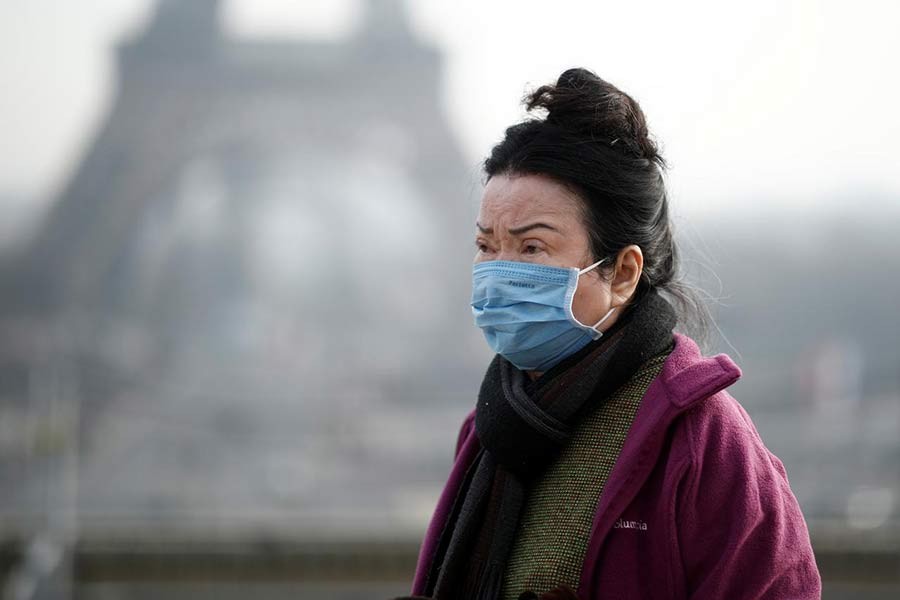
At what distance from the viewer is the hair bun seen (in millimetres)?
1974

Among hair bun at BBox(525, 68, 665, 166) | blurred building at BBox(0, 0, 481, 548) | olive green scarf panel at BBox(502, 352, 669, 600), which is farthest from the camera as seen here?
blurred building at BBox(0, 0, 481, 548)

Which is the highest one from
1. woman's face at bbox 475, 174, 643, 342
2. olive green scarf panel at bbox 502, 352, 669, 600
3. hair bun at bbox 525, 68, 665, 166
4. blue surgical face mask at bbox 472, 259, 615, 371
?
hair bun at bbox 525, 68, 665, 166

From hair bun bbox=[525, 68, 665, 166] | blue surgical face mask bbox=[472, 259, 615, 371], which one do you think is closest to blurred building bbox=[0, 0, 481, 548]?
blue surgical face mask bbox=[472, 259, 615, 371]

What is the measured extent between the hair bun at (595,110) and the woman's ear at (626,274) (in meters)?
0.17

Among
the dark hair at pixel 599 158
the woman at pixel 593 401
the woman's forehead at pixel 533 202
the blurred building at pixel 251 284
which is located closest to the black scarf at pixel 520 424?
the woman at pixel 593 401

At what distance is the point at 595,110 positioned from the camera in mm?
1979

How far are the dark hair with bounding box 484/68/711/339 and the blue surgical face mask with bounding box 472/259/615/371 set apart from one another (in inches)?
3.4

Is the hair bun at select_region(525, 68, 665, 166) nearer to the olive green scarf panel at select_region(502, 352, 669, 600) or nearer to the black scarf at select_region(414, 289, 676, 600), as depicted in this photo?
the black scarf at select_region(414, 289, 676, 600)

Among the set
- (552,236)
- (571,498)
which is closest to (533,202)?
(552,236)

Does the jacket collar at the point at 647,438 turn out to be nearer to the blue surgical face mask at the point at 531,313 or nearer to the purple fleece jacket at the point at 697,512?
the purple fleece jacket at the point at 697,512

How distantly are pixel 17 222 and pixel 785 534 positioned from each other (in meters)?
50.7

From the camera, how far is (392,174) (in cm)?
4575

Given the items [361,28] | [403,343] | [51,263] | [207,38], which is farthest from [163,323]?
[361,28]

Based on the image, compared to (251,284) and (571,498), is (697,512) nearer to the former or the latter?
(571,498)
